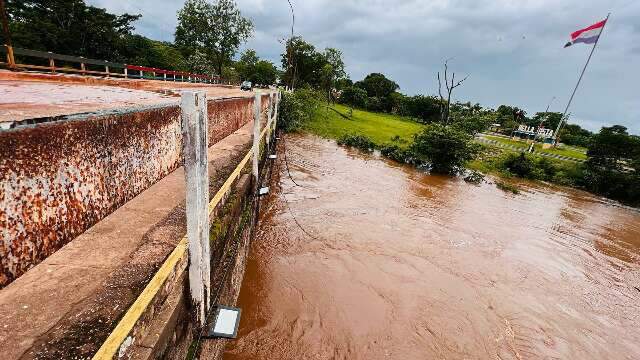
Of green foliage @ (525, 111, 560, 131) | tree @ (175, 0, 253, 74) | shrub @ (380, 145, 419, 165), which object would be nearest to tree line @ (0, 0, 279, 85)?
tree @ (175, 0, 253, 74)

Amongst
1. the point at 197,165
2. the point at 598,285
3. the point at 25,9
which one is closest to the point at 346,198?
the point at 598,285

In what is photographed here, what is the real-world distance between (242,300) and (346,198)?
6313mm

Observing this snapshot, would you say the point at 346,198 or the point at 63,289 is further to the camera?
the point at 346,198

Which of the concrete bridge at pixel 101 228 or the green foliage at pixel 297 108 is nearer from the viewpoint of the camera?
the concrete bridge at pixel 101 228

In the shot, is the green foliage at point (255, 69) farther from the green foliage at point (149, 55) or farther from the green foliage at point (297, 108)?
the green foliage at point (297, 108)

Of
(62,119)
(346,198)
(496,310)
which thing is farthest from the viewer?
(346,198)

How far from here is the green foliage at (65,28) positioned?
2409 centimetres

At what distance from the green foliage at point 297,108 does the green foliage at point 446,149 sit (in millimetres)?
8917

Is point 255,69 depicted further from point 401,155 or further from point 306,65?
point 401,155

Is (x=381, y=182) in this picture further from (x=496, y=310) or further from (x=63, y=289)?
(x=63, y=289)

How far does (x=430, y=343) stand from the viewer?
16.0 feet

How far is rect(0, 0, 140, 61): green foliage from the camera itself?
24092 mm

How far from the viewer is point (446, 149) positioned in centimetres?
1723

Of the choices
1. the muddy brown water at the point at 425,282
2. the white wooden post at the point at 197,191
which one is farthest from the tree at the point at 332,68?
the white wooden post at the point at 197,191
